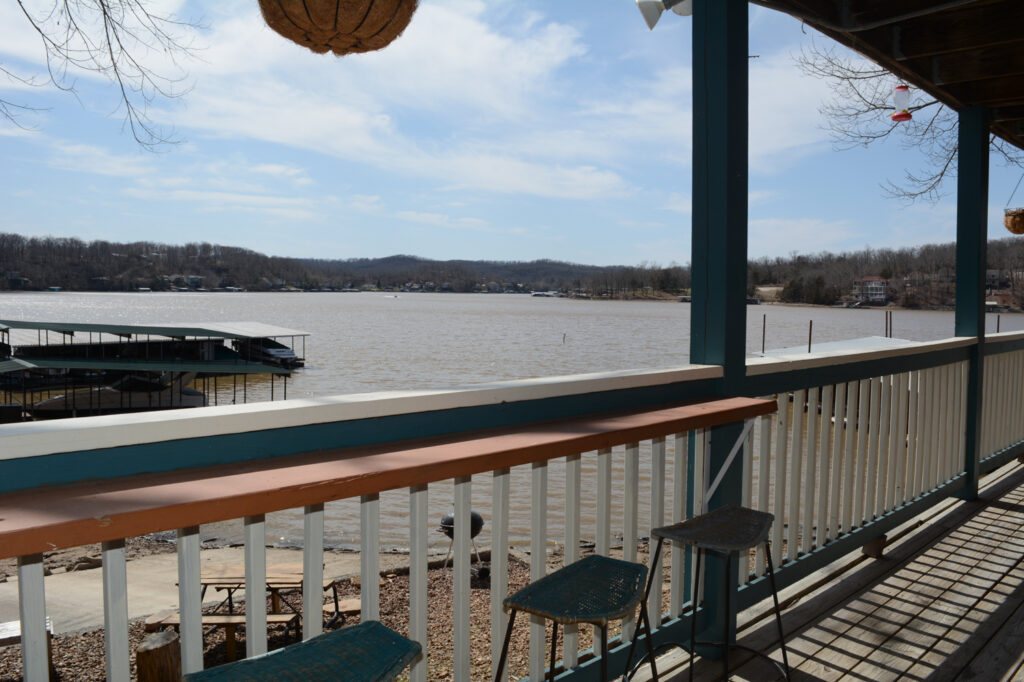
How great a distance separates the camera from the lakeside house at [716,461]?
107cm

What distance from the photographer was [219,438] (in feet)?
4.06

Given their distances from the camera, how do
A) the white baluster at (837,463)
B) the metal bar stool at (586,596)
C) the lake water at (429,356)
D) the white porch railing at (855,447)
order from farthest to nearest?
the lake water at (429,356) < the white baluster at (837,463) < the white porch railing at (855,447) < the metal bar stool at (586,596)

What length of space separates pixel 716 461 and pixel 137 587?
7.72 meters

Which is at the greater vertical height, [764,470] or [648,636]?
[764,470]

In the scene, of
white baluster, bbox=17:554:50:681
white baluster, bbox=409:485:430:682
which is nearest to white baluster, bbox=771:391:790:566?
white baluster, bbox=409:485:430:682

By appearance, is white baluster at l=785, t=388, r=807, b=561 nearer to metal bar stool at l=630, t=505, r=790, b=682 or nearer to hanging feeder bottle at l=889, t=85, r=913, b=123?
metal bar stool at l=630, t=505, r=790, b=682

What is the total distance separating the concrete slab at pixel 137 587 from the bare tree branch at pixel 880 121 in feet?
23.0

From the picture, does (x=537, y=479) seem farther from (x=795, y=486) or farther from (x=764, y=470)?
(x=795, y=486)

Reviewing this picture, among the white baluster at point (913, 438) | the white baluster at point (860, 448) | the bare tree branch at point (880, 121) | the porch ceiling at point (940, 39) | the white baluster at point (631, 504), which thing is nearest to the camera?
the white baluster at point (631, 504)

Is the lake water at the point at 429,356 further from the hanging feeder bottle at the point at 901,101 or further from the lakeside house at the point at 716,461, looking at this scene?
the hanging feeder bottle at the point at 901,101

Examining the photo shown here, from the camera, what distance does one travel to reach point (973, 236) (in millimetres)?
4035

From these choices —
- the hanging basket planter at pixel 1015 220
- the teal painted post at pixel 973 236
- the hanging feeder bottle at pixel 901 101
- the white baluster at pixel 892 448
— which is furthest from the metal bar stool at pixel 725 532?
the hanging basket planter at pixel 1015 220

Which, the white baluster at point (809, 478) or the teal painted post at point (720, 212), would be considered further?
the white baluster at point (809, 478)

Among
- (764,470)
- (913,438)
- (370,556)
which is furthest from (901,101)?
(370,556)
